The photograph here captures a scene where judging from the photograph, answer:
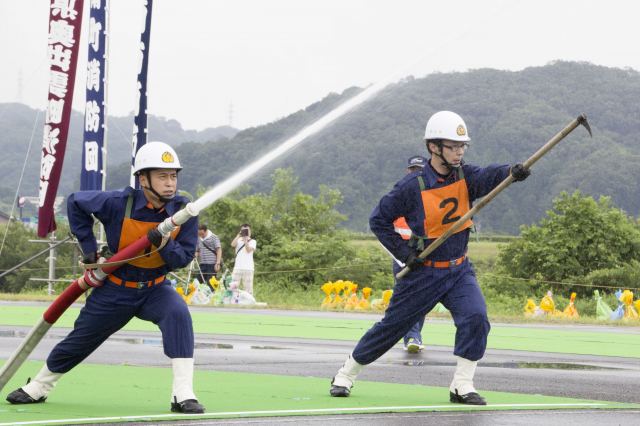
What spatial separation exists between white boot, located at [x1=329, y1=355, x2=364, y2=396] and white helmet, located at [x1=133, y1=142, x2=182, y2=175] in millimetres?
2117

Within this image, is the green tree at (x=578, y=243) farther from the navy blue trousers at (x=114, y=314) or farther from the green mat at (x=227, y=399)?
the navy blue trousers at (x=114, y=314)

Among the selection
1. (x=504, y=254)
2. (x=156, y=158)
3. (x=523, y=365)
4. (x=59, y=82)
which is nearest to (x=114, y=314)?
(x=156, y=158)

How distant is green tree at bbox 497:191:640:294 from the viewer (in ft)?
112

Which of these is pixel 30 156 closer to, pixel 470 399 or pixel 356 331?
pixel 356 331

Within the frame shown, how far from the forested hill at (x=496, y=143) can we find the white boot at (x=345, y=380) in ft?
89.9

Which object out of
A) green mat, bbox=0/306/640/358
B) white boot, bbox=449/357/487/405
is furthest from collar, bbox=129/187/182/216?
green mat, bbox=0/306/640/358

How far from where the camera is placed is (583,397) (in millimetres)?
8852

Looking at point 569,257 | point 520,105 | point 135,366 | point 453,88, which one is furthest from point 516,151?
point 135,366

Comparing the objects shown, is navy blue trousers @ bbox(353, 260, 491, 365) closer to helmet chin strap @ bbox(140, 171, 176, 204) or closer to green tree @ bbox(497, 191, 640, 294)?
helmet chin strap @ bbox(140, 171, 176, 204)

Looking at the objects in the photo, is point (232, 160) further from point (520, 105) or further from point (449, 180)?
point (449, 180)

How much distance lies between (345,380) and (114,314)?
6.25ft

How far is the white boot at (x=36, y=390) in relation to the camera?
25.3 ft

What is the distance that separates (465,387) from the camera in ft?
26.5

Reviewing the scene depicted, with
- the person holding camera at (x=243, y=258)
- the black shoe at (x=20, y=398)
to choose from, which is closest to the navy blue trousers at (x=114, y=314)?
the black shoe at (x=20, y=398)
